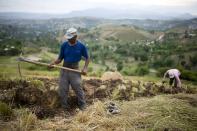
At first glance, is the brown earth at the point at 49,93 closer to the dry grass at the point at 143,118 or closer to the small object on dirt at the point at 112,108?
the small object on dirt at the point at 112,108

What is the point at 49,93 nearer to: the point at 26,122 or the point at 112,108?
the point at 112,108

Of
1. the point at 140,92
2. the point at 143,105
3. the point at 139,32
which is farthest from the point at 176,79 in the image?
the point at 139,32

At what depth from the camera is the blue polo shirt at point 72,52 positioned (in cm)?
529

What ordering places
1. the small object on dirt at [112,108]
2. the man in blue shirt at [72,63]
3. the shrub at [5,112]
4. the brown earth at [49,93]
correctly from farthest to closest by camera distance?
the brown earth at [49,93] < the man in blue shirt at [72,63] < the small object on dirt at [112,108] < the shrub at [5,112]

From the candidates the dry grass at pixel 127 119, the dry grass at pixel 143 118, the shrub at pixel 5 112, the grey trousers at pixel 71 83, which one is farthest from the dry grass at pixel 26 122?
the grey trousers at pixel 71 83

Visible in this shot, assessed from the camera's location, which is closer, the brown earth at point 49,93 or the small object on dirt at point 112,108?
the small object on dirt at point 112,108

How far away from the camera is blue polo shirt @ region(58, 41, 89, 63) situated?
5289mm

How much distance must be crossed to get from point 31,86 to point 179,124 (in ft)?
11.1

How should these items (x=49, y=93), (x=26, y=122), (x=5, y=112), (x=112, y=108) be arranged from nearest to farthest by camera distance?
(x=26, y=122) < (x=5, y=112) < (x=112, y=108) < (x=49, y=93)

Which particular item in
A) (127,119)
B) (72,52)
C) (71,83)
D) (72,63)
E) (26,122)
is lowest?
(127,119)

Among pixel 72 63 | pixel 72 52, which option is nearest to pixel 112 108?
pixel 72 63

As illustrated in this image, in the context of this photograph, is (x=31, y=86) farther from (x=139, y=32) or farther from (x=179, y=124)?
(x=139, y=32)

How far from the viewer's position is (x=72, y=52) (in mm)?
5312

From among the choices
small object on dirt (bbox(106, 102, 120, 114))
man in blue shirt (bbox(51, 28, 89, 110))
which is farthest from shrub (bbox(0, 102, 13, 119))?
small object on dirt (bbox(106, 102, 120, 114))
